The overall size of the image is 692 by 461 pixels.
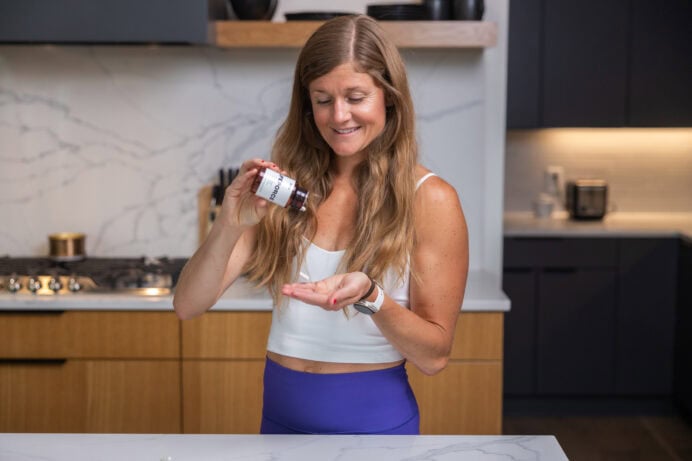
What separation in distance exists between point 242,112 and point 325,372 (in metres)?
2.06

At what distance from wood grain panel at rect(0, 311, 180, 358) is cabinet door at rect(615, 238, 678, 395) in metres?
2.33

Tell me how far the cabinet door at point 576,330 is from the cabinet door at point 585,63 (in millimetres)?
792

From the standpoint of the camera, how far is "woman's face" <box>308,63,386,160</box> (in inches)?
70.1

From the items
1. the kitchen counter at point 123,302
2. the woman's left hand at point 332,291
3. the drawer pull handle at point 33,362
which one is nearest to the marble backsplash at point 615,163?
the kitchen counter at point 123,302

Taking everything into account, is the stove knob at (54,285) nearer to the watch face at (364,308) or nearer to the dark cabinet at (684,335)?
the watch face at (364,308)

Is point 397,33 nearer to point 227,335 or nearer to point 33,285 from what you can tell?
point 227,335

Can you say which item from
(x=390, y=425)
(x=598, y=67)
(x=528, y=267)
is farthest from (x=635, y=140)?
(x=390, y=425)

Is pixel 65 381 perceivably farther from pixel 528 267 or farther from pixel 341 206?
pixel 528 267

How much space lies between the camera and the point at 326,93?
1.80 meters

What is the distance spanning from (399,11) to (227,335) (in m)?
1.33

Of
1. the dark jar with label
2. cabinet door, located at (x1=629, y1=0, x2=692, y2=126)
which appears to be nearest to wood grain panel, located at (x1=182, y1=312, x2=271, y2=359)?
the dark jar with label

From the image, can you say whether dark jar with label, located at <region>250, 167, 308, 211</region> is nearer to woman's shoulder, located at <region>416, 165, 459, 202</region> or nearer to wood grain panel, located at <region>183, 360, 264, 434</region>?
woman's shoulder, located at <region>416, 165, 459, 202</region>

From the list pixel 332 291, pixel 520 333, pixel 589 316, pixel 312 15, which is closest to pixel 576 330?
pixel 589 316

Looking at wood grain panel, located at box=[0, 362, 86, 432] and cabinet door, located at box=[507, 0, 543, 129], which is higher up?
cabinet door, located at box=[507, 0, 543, 129]
